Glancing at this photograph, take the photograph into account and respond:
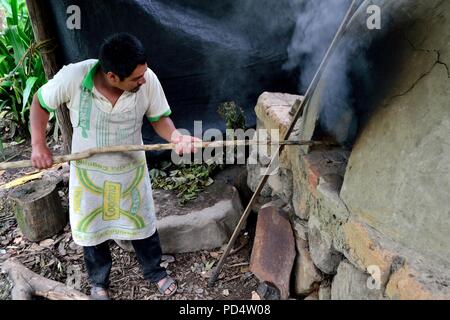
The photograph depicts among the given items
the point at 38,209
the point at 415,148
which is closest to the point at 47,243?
the point at 38,209

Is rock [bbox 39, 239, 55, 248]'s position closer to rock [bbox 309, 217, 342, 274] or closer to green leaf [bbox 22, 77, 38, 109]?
green leaf [bbox 22, 77, 38, 109]

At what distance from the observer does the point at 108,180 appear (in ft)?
8.09

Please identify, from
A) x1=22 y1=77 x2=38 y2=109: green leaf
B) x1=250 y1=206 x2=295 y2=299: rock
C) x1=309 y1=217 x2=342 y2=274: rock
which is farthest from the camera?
x1=22 y1=77 x2=38 y2=109: green leaf

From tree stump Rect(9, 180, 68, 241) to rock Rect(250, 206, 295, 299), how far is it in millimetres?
1567

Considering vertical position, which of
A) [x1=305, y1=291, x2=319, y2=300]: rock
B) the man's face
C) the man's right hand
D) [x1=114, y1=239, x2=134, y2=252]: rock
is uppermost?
the man's face

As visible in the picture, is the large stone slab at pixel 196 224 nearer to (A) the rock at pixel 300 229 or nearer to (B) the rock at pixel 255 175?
(B) the rock at pixel 255 175

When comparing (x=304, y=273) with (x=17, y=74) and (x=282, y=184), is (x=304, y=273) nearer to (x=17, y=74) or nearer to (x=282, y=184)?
(x=282, y=184)

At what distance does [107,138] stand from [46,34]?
52.8 inches

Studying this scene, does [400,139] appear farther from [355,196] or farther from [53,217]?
[53,217]

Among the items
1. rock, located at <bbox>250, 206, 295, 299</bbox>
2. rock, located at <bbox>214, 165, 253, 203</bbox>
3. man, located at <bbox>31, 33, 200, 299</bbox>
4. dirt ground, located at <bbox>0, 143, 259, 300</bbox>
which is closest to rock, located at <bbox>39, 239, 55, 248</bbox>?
dirt ground, located at <bbox>0, 143, 259, 300</bbox>

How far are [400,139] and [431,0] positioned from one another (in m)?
0.60

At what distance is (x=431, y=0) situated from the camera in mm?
1816

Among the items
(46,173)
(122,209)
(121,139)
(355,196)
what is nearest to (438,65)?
(355,196)

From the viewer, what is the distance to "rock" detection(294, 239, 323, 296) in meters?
2.49
